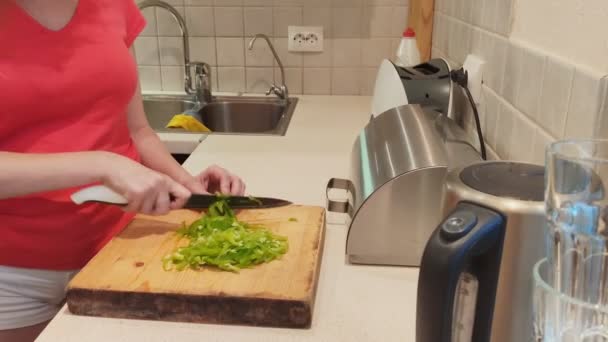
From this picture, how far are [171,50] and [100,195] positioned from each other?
1.31 metres

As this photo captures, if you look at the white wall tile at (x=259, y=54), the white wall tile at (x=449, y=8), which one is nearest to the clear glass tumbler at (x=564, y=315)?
the white wall tile at (x=449, y=8)

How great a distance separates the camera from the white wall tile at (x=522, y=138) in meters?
0.87

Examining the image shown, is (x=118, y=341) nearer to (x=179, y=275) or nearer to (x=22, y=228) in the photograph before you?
(x=179, y=275)

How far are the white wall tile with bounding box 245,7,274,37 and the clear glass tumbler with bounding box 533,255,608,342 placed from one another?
5.46 feet

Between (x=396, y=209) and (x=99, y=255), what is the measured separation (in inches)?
16.9

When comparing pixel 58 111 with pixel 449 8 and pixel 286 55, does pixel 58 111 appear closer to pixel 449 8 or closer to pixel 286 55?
pixel 449 8

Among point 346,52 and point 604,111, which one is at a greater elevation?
point 604,111

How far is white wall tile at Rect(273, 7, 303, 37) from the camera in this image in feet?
6.63

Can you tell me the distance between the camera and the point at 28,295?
3.18 ft

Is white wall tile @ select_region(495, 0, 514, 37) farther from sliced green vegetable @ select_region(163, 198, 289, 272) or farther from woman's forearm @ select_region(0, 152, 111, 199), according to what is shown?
woman's forearm @ select_region(0, 152, 111, 199)

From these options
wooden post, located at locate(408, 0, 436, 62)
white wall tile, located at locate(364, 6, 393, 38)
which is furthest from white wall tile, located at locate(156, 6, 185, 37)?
wooden post, located at locate(408, 0, 436, 62)

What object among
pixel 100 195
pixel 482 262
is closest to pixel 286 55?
pixel 100 195

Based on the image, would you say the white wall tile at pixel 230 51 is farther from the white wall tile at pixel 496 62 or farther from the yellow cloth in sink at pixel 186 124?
the white wall tile at pixel 496 62

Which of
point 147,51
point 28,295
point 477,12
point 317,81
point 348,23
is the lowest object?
point 28,295
